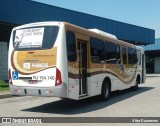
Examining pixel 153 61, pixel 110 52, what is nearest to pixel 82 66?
pixel 110 52

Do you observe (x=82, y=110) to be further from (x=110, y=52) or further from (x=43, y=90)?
(x=110, y=52)

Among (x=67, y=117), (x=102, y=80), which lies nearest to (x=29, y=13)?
(x=102, y=80)

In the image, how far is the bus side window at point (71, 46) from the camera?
1157cm

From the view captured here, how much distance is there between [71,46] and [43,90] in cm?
186

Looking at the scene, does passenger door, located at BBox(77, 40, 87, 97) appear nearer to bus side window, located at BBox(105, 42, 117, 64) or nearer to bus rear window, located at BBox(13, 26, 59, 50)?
bus rear window, located at BBox(13, 26, 59, 50)

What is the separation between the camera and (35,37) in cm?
1187

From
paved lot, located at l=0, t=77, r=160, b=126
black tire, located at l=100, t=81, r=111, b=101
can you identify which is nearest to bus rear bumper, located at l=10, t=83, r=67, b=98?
paved lot, located at l=0, t=77, r=160, b=126

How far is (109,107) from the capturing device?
12953 mm

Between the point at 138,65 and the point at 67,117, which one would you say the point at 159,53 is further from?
the point at 67,117

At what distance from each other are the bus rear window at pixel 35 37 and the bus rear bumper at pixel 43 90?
1442mm

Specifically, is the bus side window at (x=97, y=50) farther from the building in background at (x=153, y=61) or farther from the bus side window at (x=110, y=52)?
the building in background at (x=153, y=61)

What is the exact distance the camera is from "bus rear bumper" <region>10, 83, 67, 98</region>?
11062mm

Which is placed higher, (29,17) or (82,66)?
(29,17)

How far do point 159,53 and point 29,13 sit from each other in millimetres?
46522
